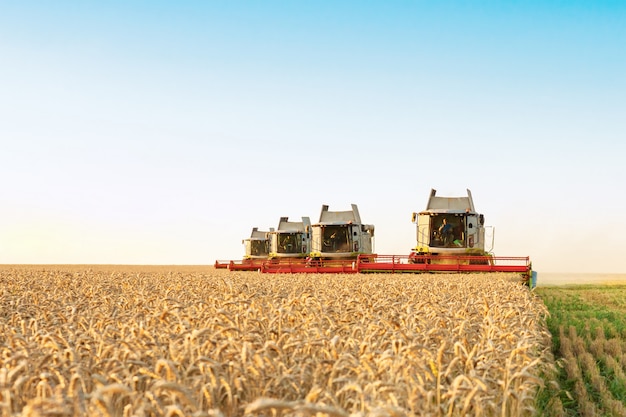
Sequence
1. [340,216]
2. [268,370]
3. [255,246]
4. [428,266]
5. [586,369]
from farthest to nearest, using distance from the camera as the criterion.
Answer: [255,246] → [340,216] → [428,266] → [586,369] → [268,370]

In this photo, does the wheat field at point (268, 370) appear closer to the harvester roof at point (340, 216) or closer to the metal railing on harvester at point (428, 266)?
the metal railing on harvester at point (428, 266)

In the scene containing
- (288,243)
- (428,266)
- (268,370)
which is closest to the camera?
(268,370)

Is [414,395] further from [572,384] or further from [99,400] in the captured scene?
[572,384]

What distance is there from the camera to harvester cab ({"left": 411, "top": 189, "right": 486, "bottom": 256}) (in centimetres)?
2678

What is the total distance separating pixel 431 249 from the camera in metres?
26.8

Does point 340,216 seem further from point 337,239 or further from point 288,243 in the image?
point 288,243

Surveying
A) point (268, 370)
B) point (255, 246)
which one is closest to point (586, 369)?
point (268, 370)

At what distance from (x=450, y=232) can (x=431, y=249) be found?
1.03 meters

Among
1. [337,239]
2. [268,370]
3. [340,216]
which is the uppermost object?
[340,216]

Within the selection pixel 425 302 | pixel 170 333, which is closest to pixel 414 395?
pixel 170 333

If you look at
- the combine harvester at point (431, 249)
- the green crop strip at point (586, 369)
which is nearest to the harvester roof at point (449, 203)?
the combine harvester at point (431, 249)

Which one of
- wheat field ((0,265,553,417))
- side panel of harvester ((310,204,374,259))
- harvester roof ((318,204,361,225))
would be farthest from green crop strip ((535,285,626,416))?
harvester roof ((318,204,361,225))

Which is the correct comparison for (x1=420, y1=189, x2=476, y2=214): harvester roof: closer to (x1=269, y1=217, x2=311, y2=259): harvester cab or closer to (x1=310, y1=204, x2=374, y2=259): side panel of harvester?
(x1=310, y1=204, x2=374, y2=259): side panel of harvester

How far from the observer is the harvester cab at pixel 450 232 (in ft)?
87.9
